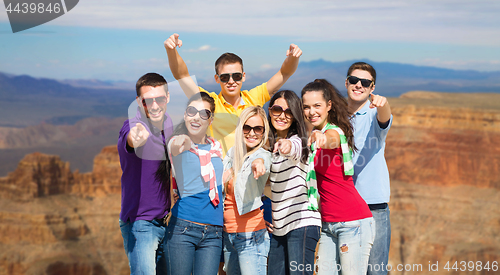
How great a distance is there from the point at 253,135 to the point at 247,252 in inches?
43.8

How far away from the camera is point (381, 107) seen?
4262 mm

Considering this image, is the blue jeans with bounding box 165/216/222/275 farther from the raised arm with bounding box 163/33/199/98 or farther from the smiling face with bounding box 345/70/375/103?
the smiling face with bounding box 345/70/375/103

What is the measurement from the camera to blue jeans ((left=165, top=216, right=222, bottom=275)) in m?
3.86

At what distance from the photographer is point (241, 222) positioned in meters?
3.97

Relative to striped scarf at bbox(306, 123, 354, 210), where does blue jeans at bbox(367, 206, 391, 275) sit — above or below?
below

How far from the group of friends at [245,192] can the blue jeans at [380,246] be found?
0.49 meters

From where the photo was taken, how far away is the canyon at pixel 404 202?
162ft

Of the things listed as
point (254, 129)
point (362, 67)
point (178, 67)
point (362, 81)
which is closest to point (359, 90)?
point (362, 81)

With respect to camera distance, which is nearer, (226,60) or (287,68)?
(226,60)

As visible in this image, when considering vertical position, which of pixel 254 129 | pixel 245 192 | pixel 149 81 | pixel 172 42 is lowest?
pixel 245 192

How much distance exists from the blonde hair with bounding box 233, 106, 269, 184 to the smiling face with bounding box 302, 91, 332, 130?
460 mm

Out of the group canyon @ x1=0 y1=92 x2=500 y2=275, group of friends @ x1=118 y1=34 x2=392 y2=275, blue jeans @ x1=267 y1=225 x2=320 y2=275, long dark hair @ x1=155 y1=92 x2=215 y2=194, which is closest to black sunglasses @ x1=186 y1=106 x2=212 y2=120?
group of friends @ x1=118 y1=34 x2=392 y2=275

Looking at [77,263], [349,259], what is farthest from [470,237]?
[349,259]

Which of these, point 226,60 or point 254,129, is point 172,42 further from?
point 254,129
